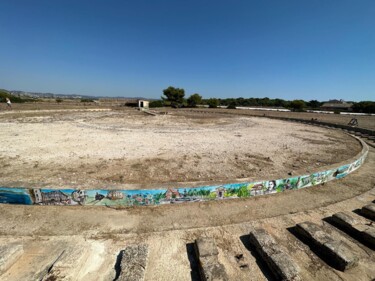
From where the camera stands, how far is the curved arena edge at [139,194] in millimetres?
5105

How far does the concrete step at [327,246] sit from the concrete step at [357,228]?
0.58 m

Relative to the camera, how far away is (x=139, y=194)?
5.34 metres

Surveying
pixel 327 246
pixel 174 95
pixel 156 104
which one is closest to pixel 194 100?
pixel 174 95

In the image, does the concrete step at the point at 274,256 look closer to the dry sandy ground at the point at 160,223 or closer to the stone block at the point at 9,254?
the dry sandy ground at the point at 160,223

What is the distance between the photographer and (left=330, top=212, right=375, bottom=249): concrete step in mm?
4223

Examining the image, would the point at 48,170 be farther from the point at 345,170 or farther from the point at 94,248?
the point at 345,170

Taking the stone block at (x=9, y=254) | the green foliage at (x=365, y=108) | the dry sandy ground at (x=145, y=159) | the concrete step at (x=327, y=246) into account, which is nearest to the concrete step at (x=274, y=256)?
the concrete step at (x=327, y=246)

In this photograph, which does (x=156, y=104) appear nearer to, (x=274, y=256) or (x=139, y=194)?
(x=139, y=194)

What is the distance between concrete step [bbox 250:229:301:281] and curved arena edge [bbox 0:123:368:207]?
1753 millimetres

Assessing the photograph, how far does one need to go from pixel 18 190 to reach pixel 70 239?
245 cm

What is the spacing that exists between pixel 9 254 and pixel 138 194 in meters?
2.73

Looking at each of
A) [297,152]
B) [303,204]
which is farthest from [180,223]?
[297,152]

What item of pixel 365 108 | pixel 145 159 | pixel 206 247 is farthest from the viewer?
pixel 365 108

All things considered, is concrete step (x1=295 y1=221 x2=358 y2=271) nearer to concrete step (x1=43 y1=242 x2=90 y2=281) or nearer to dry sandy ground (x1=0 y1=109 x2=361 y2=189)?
dry sandy ground (x1=0 y1=109 x2=361 y2=189)
